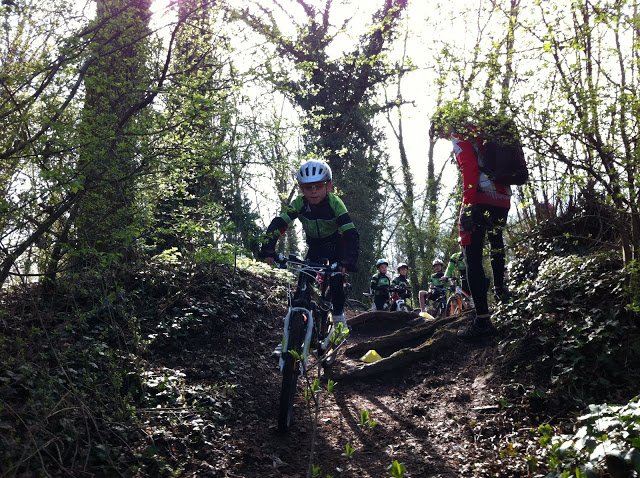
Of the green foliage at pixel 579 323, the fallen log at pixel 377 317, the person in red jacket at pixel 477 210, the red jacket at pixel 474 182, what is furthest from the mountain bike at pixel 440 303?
the red jacket at pixel 474 182

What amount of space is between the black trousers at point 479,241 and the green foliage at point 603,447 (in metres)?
2.95

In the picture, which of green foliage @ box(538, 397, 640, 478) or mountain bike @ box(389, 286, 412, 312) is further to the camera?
mountain bike @ box(389, 286, 412, 312)

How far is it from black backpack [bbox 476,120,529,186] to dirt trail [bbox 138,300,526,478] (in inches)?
73.5

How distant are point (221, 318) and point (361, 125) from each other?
19.0 meters

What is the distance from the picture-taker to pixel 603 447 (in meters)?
3.28

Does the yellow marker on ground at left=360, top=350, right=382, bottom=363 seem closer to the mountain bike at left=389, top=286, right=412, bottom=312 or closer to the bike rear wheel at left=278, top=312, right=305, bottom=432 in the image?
the bike rear wheel at left=278, top=312, right=305, bottom=432

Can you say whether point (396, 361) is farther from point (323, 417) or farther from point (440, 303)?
point (440, 303)

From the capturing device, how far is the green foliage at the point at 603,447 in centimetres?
321

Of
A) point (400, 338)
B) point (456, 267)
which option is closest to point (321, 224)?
point (400, 338)

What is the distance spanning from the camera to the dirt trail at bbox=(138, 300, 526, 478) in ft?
14.8

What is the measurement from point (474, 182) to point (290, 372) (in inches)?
114

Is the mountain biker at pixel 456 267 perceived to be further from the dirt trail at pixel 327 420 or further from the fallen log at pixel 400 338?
the dirt trail at pixel 327 420

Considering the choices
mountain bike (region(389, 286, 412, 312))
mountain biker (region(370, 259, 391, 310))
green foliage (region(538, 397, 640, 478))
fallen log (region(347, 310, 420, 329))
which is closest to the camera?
green foliage (region(538, 397, 640, 478))

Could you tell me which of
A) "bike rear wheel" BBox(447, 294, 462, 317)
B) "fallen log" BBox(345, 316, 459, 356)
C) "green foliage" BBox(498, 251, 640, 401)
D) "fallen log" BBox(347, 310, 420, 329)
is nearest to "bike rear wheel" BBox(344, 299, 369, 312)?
"bike rear wheel" BBox(447, 294, 462, 317)
